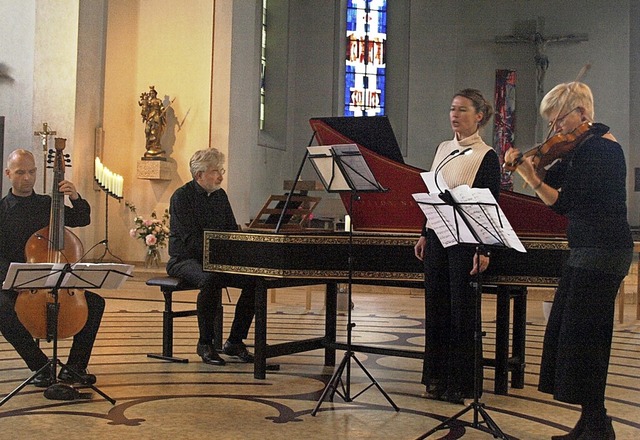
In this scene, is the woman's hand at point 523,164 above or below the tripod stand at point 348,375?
above

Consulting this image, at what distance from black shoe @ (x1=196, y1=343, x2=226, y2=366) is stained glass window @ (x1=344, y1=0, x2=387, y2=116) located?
13138mm

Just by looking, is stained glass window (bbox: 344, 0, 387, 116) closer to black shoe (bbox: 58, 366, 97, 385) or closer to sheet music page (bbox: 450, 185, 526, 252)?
black shoe (bbox: 58, 366, 97, 385)

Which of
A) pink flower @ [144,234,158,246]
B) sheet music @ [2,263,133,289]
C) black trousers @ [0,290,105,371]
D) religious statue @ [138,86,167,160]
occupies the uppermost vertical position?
religious statue @ [138,86,167,160]

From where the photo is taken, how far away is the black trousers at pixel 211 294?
586cm

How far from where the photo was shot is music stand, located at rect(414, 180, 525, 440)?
3.67 meters

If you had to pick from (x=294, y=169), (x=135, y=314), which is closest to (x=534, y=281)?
(x=135, y=314)

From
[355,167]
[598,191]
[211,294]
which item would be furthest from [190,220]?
[598,191]

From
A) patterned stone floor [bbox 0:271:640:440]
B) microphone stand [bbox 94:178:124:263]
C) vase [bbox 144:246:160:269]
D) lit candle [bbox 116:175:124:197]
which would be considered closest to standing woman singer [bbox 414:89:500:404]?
patterned stone floor [bbox 0:271:640:440]

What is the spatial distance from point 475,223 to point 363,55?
1532cm

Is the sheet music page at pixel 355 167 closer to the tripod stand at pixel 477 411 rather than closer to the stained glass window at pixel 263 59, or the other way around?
the tripod stand at pixel 477 411

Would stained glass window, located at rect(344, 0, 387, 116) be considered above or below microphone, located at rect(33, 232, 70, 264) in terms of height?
above

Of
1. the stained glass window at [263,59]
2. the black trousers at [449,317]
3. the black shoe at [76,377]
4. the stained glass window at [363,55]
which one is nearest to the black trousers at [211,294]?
the black shoe at [76,377]

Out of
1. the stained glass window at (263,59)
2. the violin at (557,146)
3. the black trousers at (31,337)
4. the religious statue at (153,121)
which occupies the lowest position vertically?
the black trousers at (31,337)

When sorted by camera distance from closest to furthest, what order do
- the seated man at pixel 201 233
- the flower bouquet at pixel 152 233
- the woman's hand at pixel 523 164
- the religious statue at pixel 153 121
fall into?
the woman's hand at pixel 523 164, the seated man at pixel 201 233, the flower bouquet at pixel 152 233, the religious statue at pixel 153 121
